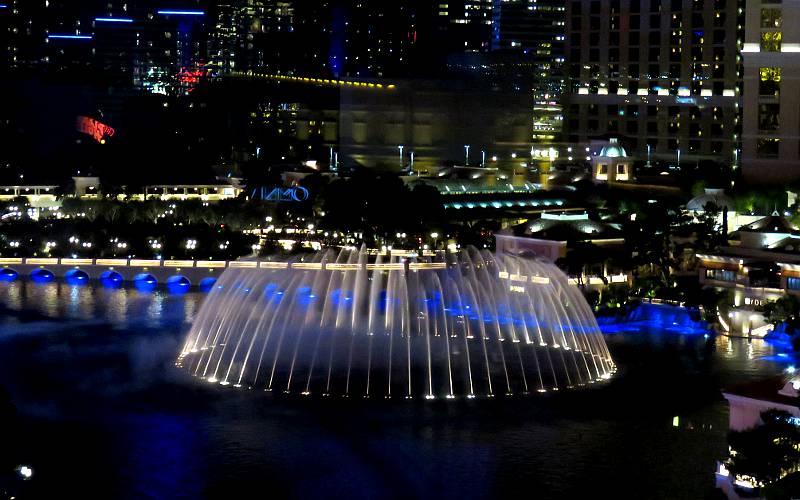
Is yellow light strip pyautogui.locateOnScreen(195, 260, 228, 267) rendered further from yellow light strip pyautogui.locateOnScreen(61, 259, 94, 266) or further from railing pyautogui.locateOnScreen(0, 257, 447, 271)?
yellow light strip pyautogui.locateOnScreen(61, 259, 94, 266)

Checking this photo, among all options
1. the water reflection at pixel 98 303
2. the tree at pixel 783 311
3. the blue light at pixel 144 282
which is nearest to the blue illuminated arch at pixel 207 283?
the water reflection at pixel 98 303

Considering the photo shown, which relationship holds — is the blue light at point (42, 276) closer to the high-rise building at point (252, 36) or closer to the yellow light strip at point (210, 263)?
the yellow light strip at point (210, 263)

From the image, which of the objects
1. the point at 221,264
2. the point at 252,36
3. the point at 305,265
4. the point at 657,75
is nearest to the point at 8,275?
the point at 221,264

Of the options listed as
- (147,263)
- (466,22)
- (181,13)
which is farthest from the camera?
(181,13)

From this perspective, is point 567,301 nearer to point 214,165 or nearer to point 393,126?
point 393,126

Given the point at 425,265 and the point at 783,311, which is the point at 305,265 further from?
the point at 783,311

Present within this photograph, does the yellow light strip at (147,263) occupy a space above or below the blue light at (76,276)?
above

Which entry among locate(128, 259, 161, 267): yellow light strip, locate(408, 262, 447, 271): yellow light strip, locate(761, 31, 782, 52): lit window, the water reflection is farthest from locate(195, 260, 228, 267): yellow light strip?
locate(761, 31, 782, 52): lit window
